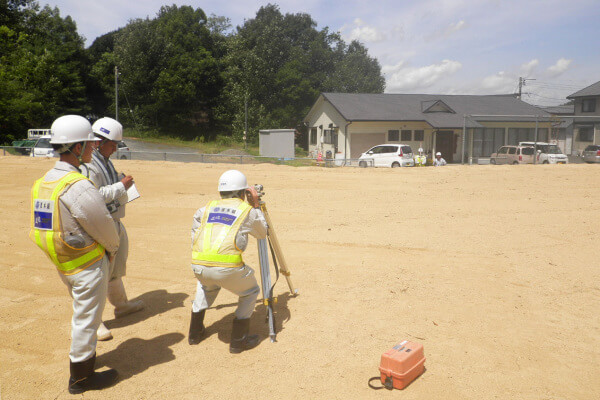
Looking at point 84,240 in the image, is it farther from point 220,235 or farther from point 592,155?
point 592,155

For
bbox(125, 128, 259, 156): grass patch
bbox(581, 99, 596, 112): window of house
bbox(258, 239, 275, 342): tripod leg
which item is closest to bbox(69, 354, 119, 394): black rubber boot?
bbox(258, 239, 275, 342): tripod leg

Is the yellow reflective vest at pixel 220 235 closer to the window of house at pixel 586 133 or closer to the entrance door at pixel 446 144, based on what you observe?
the entrance door at pixel 446 144

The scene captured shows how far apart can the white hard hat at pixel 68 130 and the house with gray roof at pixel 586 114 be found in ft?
135

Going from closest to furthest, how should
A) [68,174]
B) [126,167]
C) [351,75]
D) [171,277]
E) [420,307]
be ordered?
[68,174]
[420,307]
[171,277]
[126,167]
[351,75]

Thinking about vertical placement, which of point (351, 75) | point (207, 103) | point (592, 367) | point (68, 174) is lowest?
Result: point (592, 367)

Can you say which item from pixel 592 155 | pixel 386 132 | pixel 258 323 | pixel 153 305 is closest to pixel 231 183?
pixel 258 323

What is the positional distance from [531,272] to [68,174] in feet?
20.0

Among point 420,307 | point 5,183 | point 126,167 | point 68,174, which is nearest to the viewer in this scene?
point 68,174

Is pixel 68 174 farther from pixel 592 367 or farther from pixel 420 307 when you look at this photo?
pixel 592 367

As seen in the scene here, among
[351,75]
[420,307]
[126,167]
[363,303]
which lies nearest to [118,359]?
[363,303]

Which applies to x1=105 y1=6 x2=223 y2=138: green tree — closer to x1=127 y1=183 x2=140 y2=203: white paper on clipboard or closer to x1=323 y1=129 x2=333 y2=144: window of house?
x1=323 y1=129 x2=333 y2=144: window of house

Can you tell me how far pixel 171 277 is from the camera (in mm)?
6613

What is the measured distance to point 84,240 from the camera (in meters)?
3.46

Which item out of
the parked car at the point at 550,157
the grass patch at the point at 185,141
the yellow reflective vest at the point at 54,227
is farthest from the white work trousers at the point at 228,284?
the grass patch at the point at 185,141
